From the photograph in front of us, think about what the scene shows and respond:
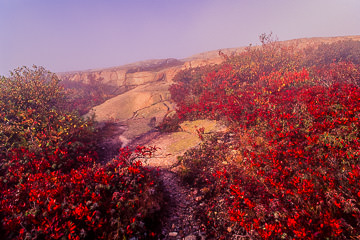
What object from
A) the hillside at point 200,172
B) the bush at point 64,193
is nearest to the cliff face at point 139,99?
the hillside at point 200,172

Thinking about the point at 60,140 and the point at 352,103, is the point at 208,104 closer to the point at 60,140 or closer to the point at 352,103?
the point at 352,103

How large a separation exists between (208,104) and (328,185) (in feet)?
24.8

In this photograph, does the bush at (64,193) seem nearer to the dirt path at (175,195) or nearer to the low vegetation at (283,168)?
the dirt path at (175,195)

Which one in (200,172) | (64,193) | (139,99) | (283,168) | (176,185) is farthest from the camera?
(139,99)

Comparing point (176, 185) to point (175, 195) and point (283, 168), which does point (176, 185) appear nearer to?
point (175, 195)

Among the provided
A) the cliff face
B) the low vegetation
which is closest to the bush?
the low vegetation

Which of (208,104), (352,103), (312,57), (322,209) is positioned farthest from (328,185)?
(312,57)

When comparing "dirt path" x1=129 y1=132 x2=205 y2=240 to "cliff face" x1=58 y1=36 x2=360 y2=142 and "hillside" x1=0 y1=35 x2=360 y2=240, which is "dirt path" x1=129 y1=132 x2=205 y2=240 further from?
"cliff face" x1=58 y1=36 x2=360 y2=142

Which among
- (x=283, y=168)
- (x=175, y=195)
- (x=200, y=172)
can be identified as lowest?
(x=175, y=195)

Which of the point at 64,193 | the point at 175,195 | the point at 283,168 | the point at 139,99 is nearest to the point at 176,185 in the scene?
the point at 175,195

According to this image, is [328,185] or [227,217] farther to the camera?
[227,217]

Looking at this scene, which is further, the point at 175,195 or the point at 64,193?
the point at 175,195

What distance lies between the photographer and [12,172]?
5.75 meters

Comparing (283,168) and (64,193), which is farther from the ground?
(64,193)
